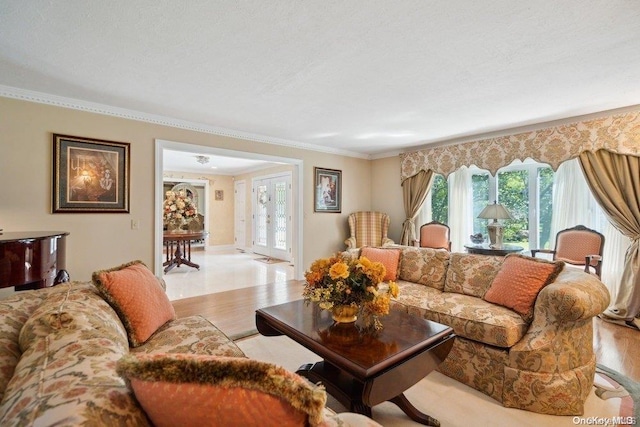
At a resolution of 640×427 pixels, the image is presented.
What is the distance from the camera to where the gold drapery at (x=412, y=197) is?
5.23m

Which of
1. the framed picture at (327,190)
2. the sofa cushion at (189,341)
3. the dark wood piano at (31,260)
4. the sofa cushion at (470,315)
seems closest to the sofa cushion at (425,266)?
the sofa cushion at (470,315)

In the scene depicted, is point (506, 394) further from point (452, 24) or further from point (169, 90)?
point (169, 90)

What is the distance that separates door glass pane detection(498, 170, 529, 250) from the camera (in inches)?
169

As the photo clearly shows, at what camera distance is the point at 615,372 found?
86.4 inches

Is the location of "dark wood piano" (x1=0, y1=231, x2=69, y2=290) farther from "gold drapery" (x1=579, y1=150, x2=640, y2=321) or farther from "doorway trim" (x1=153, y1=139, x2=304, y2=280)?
Result: "gold drapery" (x1=579, y1=150, x2=640, y2=321)

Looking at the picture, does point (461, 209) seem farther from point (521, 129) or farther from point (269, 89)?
point (269, 89)

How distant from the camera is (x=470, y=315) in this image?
7.03 ft

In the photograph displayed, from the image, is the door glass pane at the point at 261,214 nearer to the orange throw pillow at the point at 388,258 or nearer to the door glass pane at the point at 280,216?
the door glass pane at the point at 280,216

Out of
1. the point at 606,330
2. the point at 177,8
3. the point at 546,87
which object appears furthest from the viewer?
the point at 606,330

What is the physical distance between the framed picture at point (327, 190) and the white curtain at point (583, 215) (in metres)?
3.33

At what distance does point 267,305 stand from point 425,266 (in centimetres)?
207

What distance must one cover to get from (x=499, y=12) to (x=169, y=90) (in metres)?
2.81

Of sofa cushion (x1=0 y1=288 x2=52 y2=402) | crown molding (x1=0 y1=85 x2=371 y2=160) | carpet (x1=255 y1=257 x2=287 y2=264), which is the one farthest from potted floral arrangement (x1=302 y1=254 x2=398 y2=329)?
carpet (x1=255 y1=257 x2=287 y2=264)

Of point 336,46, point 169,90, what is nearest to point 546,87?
point 336,46
